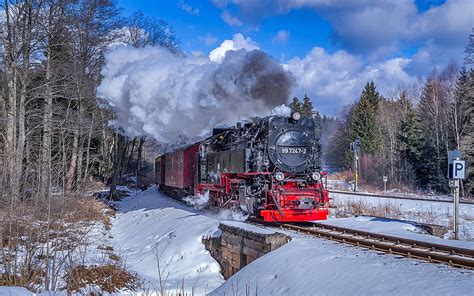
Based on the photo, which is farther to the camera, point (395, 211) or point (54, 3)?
point (54, 3)

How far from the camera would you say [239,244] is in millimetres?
11648

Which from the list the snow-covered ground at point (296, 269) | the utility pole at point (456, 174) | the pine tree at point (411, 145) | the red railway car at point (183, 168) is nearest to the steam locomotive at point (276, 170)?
the snow-covered ground at point (296, 269)

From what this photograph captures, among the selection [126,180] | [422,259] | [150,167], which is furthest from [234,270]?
[150,167]

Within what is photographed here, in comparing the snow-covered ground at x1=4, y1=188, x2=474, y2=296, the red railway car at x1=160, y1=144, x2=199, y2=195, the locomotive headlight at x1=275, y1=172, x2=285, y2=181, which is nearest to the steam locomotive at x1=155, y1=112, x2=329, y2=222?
the locomotive headlight at x1=275, y1=172, x2=285, y2=181

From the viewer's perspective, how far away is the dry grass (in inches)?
388

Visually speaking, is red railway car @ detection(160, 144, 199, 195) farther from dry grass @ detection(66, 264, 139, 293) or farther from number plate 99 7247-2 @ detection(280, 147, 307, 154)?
dry grass @ detection(66, 264, 139, 293)

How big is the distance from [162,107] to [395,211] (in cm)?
1036

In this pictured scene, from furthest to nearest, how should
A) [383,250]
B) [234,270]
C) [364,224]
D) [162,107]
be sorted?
[162,107] → [364,224] → [234,270] → [383,250]

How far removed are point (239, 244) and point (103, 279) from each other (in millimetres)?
3230

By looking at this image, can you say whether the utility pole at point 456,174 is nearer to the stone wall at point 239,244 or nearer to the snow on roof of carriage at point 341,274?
the snow on roof of carriage at point 341,274

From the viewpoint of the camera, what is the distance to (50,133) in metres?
21.9

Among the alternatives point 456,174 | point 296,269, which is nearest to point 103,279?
point 296,269

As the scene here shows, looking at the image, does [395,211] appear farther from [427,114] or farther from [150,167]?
[150,167]

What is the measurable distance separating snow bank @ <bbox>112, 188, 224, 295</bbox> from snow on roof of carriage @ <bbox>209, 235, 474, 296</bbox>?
178 cm
